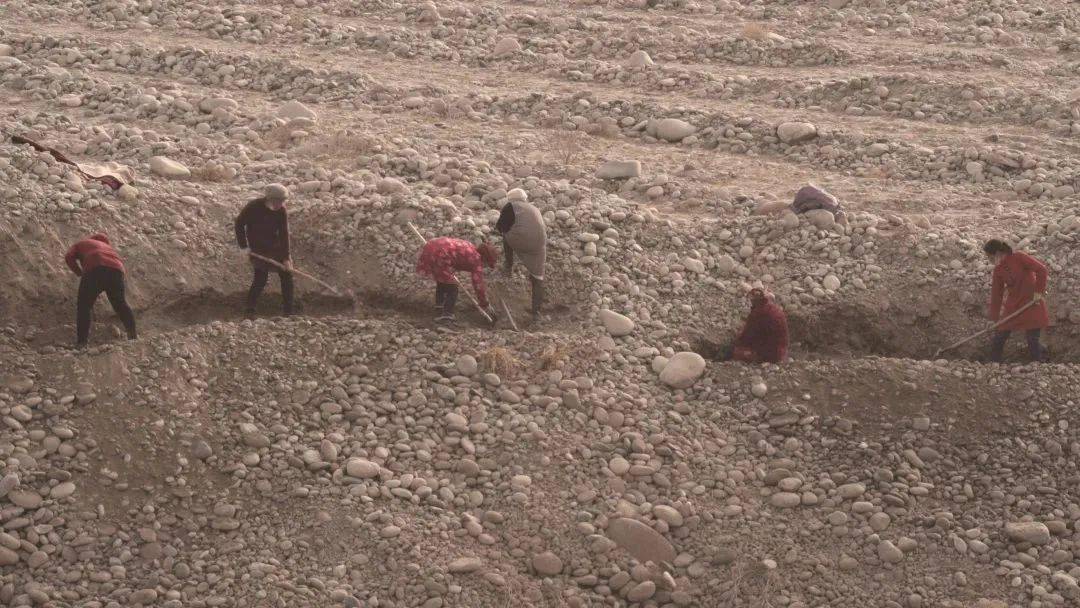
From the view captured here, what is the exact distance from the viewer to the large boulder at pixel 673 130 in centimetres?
1302

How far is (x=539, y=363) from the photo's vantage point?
30.3 feet

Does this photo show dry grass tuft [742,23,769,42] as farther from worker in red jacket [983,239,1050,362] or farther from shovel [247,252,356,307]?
shovel [247,252,356,307]

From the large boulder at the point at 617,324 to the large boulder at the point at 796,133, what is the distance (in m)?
3.88

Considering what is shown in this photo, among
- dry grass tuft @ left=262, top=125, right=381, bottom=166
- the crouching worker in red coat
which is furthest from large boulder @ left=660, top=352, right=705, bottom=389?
dry grass tuft @ left=262, top=125, right=381, bottom=166

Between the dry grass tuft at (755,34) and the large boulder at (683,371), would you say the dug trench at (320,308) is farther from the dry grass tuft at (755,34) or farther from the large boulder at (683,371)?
the dry grass tuft at (755,34)

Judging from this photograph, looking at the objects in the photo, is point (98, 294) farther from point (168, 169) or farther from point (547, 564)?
point (547, 564)

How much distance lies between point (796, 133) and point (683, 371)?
4.29 meters

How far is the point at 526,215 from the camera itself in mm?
9898

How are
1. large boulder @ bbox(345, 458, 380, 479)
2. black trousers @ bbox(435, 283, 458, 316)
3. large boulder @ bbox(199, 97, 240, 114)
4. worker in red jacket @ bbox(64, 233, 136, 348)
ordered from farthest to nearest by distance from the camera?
large boulder @ bbox(199, 97, 240, 114)
black trousers @ bbox(435, 283, 458, 316)
worker in red jacket @ bbox(64, 233, 136, 348)
large boulder @ bbox(345, 458, 380, 479)

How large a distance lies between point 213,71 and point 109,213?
438cm

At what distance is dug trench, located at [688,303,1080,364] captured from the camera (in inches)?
396

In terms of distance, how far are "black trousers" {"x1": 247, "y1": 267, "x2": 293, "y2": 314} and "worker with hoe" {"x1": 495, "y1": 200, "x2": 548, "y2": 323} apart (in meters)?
1.52

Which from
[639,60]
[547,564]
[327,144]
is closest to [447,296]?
[547,564]

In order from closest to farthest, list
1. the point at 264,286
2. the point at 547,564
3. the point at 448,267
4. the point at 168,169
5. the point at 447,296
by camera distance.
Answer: the point at 547,564
the point at 448,267
the point at 447,296
the point at 264,286
the point at 168,169
